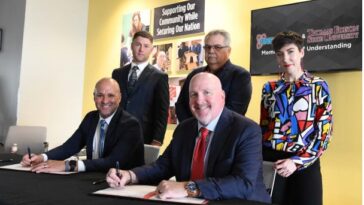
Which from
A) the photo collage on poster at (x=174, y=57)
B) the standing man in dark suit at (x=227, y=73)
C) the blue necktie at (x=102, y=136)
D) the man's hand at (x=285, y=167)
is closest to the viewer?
the man's hand at (x=285, y=167)

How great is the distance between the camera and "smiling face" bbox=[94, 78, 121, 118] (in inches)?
90.4

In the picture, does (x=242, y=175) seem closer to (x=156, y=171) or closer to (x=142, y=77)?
(x=156, y=171)

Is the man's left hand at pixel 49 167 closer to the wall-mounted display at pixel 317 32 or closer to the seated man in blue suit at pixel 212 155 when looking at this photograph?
the seated man in blue suit at pixel 212 155

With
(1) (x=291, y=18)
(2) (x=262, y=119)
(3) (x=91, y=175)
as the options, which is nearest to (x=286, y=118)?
(2) (x=262, y=119)

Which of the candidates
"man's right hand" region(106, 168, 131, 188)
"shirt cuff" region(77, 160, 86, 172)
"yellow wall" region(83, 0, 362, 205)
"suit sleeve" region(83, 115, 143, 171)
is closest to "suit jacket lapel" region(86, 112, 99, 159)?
"suit sleeve" region(83, 115, 143, 171)

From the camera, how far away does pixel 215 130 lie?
1673mm

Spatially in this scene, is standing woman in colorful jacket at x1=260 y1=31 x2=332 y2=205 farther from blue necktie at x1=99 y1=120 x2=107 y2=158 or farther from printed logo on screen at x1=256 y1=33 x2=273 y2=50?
printed logo on screen at x1=256 y1=33 x2=273 y2=50

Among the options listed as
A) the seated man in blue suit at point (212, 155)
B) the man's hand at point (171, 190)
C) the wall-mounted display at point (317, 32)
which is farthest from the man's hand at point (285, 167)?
the wall-mounted display at point (317, 32)

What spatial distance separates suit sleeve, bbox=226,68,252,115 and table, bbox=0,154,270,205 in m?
0.91

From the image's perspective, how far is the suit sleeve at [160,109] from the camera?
2918 mm

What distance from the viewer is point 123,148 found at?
7.00 feet

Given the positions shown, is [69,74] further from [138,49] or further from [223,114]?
[223,114]

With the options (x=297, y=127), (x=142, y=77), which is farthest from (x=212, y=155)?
(x=142, y=77)

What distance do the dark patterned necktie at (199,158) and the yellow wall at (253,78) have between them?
1.76 m
